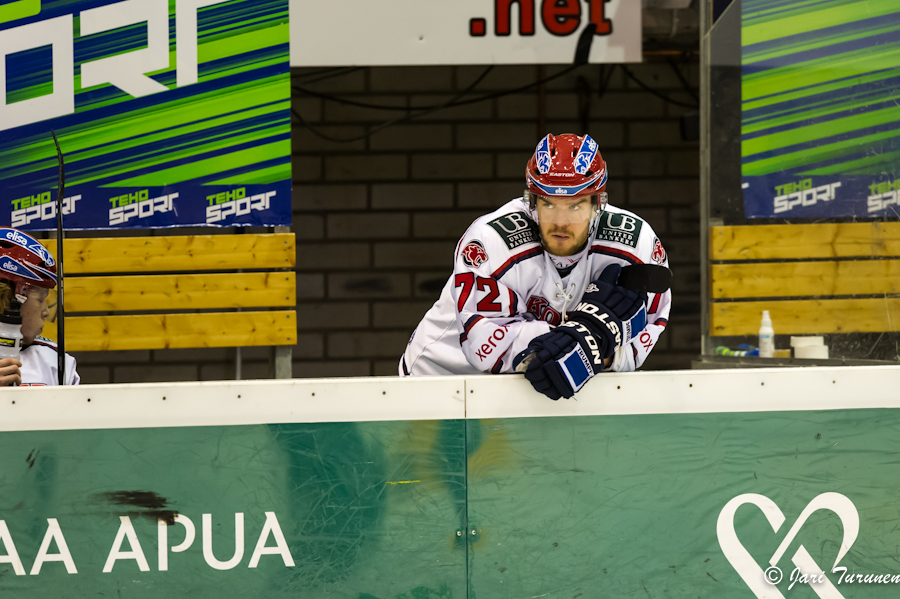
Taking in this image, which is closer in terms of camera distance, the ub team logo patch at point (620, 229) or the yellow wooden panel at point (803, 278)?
the ub team logo patch at point (620, 229)

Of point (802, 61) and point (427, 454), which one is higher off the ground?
point (802, 61)

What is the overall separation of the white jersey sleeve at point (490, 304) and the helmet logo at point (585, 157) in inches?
10.3

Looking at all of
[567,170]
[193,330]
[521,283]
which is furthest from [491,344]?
[193,330]

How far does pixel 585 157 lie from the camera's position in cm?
226

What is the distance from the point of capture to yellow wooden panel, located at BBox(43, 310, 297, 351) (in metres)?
4.31

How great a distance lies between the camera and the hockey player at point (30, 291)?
110 inches

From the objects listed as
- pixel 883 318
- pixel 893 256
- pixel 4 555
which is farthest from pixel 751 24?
pixel 4 555

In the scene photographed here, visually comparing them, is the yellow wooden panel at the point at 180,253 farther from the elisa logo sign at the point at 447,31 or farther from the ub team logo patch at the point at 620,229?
the ub team logo patch at the point at 620,229

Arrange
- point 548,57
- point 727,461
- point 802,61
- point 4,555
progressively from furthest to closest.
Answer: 1. point 548,57
2. point 802,61
3. point 727,461
4. point 4,555

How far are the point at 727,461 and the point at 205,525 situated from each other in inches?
50.8

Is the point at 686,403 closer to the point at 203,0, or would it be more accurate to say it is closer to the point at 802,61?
the point at 802,61

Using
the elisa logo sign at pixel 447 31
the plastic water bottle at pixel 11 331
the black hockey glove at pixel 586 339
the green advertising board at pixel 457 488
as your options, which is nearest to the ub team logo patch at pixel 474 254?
the black hockey glove at pixel 586 339

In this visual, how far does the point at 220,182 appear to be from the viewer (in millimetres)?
4227

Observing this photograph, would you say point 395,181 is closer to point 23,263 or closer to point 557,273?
point 23,263
